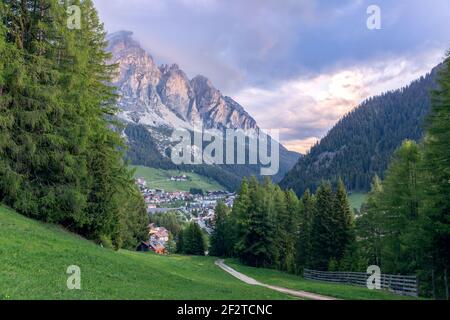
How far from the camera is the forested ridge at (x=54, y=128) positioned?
2239cm

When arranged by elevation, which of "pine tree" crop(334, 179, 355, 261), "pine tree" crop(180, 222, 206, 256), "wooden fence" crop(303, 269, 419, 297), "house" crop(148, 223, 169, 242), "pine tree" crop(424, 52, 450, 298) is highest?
"pine tree" crop(424, 52, 450, 298)

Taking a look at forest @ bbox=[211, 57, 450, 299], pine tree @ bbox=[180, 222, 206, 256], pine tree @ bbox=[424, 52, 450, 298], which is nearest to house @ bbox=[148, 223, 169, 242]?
pine tree @ bbox=[180, 222, 206, 256]

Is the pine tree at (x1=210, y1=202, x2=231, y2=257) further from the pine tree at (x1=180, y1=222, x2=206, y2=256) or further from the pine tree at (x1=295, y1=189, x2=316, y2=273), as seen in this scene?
the pine tree at (x1=295, y1=189, x2=316, y2=273)

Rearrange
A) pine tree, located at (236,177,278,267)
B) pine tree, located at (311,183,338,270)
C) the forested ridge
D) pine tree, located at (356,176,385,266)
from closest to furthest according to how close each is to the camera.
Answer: the forested ridge < pine tree, located at (356,176,385,266) < pine tree, located at (311,183,338,270) < pine tree, located at (236,177,278,267)

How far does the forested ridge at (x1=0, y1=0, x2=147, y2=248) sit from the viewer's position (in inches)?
882

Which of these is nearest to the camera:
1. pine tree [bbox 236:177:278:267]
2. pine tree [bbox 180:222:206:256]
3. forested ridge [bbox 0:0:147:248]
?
forested ridge [bbox 0:0:147:248]

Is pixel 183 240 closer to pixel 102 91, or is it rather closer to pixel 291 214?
pixel 291 214

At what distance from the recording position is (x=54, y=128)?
24.3 meters

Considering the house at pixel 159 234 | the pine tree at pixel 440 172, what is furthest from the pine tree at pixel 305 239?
the house at pixel 159 234

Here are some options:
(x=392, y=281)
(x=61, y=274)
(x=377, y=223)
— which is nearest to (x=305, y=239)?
(x=377, y=223)

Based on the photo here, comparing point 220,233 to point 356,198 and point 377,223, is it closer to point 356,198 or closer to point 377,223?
point 377,223

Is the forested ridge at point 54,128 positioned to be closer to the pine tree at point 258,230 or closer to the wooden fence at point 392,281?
the wooden fence at point 392,281
